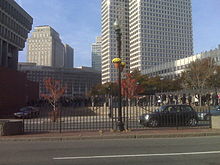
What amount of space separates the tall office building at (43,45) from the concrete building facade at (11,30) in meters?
90.7

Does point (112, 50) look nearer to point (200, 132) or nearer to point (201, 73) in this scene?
point (201, 73)

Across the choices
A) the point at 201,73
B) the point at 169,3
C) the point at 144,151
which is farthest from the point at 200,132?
the point at 169,3

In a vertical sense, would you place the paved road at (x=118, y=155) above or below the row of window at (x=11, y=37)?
below

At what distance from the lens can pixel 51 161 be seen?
8305 millimetres

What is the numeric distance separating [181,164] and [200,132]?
7.49 meters

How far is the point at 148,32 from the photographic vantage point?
171 meters

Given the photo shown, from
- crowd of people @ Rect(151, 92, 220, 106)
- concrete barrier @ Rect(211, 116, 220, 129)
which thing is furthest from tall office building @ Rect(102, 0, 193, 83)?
concrete barrier @ Rect(211, 116, 220, 129)

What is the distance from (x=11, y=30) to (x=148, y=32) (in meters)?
108

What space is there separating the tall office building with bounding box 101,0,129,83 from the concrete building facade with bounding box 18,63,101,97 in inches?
490

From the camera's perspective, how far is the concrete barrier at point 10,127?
47.8 ft

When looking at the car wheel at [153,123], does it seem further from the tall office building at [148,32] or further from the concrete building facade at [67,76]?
the tall office building at [148,32]

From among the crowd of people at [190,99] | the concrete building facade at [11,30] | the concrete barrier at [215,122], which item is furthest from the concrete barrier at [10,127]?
the concrete building facade at [11,30]

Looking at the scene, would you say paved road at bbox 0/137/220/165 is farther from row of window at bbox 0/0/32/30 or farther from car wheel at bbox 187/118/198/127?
row of window at bbox 0/0/32/30

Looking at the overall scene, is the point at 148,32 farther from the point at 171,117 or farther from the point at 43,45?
the point at 171,117
